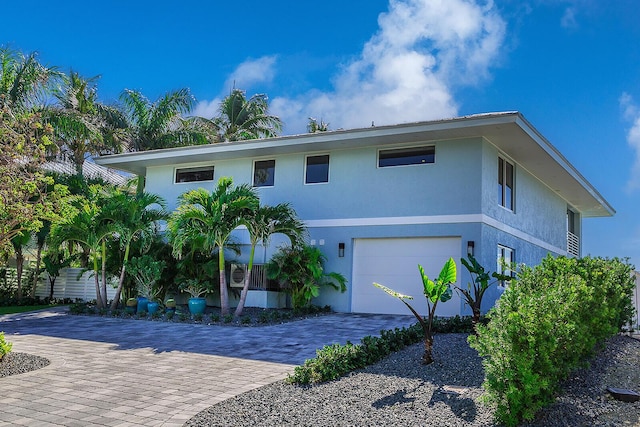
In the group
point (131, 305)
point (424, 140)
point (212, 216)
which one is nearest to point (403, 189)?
point (424, 140)

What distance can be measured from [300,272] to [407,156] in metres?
4.47

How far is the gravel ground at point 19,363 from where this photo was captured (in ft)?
25.3

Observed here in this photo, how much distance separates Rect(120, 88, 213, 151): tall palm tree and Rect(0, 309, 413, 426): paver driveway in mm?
13555

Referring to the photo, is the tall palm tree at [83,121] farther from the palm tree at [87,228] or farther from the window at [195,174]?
the palm tree at [87,228]

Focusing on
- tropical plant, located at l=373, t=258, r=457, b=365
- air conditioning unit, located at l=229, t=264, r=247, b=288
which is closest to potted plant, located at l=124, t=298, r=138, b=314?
air conditioning unit, located at l=229, t=264, r=247, b=288

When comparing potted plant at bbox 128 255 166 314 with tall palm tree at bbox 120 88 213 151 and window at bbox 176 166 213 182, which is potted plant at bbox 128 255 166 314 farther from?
tall palm tree at bbox 120 88 213 151

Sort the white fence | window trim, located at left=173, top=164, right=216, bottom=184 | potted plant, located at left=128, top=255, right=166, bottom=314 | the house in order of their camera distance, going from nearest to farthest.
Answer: the house
potted plant, located at left=128, top=255, right=166, bottom=314
window trim, located at left=173, top=164, right=216, bottom=184
the white fence

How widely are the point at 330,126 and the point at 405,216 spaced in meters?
17.6

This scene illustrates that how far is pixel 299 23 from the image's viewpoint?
15.1m

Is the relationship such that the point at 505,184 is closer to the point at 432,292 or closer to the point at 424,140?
the point at 424,140

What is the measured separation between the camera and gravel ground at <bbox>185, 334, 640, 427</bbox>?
5.17m

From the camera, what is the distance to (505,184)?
53.0ft

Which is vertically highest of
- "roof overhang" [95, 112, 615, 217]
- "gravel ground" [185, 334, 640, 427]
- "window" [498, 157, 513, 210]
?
"roof overhang" [95, 112, 615, 217]

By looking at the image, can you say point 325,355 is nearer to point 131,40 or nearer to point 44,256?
point 131,40
